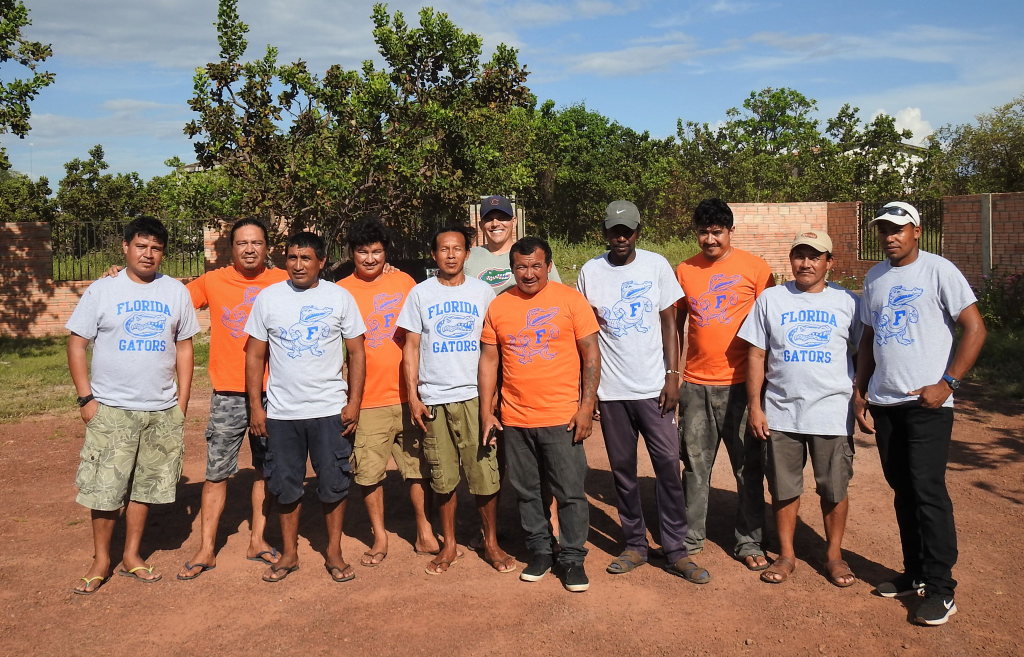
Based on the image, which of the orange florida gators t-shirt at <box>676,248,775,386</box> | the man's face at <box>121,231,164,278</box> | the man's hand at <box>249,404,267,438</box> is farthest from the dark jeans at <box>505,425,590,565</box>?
the man's face at <box>121,231,164,278</box>

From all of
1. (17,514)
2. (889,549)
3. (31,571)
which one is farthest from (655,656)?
(17,514)

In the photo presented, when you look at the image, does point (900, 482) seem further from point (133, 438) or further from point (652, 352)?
point (133, 438)

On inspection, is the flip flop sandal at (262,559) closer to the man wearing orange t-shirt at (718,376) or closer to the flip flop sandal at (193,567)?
the flip flop sandal at (193,567)

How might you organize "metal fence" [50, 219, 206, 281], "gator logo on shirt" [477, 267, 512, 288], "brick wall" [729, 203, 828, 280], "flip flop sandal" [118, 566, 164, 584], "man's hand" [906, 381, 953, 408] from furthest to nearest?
Answer: "brick wall" [729, 203, 828, 280] < "metal fence" [50, 219, 206, 281] < "gator logo on shirt" [477, 267, 512, 288] < "flip flop sandal" [118, 566, 164, 584] < "man's hand" [906, 381, 953, 408]

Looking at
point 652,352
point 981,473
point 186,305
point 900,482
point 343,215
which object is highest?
point 343,215

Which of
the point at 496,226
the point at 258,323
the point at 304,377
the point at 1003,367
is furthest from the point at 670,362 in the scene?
the point at 1003,367

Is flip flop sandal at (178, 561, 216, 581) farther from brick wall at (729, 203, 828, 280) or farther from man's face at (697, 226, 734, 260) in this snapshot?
brick wall at (729, 203, 828, 280)

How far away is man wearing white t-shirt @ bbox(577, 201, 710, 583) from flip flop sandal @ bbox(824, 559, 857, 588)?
69 cm

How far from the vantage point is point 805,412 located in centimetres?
417

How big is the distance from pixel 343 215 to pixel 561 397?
9.69m

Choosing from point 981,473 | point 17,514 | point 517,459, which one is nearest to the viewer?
point 517,459

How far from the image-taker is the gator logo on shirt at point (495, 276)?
4922 mm

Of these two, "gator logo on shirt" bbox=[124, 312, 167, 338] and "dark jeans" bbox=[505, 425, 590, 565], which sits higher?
"gator logo on shirt" bbox=[124, 312, 167, 338]

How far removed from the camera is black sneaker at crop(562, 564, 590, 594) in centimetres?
420
